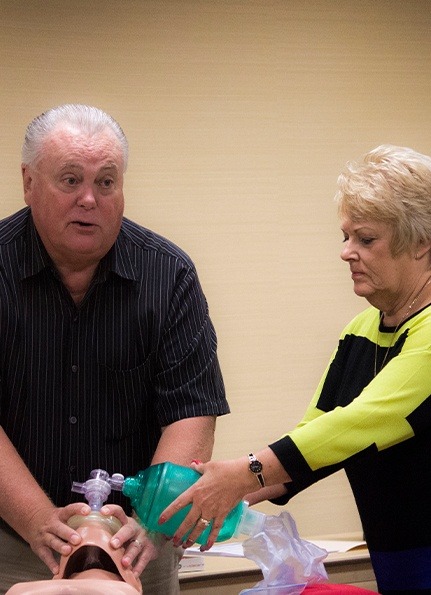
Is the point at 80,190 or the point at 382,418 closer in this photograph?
the point at 382,418

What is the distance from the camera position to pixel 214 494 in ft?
6.00

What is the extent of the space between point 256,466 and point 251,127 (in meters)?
1.85

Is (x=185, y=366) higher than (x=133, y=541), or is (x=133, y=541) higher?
(x=185, y=366)

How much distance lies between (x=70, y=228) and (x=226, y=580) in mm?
1309

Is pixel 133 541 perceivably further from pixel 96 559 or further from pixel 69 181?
pixel 69 181

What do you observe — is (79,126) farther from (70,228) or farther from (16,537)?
(16,537)

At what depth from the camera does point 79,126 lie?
207 centimetres

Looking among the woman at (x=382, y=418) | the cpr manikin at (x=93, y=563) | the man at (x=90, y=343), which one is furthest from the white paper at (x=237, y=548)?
the cpr manikin at (x=93, y=563)

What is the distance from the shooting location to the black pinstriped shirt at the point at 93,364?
212cm

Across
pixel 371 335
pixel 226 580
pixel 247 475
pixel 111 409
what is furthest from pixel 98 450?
pixel 226 580

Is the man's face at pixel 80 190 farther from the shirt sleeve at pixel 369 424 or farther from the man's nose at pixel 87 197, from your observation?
the shirt sleeve at pixel 369 424

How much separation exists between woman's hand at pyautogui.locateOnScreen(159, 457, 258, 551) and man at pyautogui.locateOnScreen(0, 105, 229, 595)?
22 cm

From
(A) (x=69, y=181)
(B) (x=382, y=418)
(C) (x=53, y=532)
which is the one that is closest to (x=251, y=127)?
(A) (x=69, y=181)

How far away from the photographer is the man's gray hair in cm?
208
